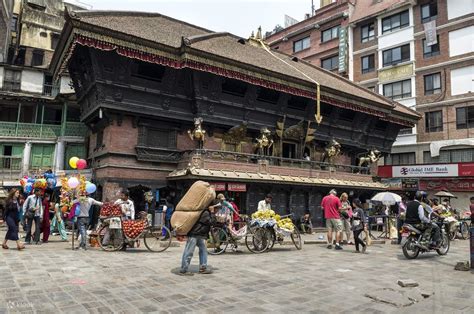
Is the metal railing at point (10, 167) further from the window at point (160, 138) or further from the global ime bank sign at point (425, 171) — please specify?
the global ime bank sign at point (425, 171)

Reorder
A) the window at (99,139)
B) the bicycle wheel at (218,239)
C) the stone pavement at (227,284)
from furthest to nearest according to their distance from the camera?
the window at (99,139) → the bicycle wheel at (218,239) → the stone pavement at (227,284)

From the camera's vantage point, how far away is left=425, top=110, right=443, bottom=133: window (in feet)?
99.2

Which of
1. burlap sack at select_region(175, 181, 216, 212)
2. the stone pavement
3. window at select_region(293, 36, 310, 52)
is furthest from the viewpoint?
window at select_region(293, 36, 310, 52)

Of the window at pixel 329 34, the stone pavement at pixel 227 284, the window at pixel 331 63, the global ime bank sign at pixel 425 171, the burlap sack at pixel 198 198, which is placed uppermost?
the window at pixel 329 34

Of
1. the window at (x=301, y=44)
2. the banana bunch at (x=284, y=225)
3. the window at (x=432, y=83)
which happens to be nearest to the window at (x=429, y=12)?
the window at (x=432, y=83)

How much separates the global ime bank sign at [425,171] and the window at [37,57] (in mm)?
32908

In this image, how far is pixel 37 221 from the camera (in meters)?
11.6

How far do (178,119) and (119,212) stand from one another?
792cm

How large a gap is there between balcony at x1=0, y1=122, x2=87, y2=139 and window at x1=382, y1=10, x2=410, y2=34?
94.7 feet

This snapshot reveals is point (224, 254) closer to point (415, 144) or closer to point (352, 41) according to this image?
point (415, 144)

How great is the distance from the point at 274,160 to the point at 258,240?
9895 mm

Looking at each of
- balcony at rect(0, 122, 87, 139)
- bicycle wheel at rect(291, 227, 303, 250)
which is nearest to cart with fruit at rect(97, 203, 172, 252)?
bicycle wheel at rect(291, 227, 303, 250)

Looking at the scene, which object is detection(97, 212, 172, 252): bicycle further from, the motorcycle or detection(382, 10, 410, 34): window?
detection(382, 10, 410, 34): window

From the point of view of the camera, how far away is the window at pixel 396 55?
32.6 meters
